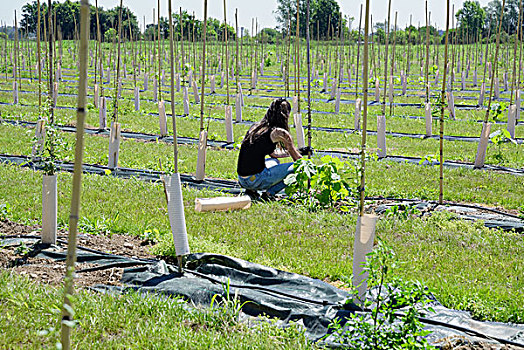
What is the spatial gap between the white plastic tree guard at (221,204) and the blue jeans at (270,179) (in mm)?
491

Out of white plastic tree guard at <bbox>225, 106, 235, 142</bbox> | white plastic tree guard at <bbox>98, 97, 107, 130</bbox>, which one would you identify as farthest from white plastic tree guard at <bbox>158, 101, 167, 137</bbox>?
white plastic tree guard at <bbox>98, 97, 107, 130</bbox>

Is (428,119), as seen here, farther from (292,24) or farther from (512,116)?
(292,24)

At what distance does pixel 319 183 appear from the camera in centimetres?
628

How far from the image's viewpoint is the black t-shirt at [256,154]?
22.5 ft

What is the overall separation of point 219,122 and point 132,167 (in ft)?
18.6

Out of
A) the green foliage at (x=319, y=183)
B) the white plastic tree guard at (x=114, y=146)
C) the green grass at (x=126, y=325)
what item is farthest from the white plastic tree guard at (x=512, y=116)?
the green grass at (x=126, y=325)

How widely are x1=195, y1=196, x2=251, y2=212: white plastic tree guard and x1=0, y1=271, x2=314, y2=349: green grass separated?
2491 mm

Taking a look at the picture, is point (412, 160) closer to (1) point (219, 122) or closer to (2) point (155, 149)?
(2) point (155, 149)

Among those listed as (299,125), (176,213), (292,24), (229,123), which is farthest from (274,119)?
(292,24)

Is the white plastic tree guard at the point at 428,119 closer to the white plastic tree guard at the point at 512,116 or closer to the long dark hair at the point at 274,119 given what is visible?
the white plastic tree guard at the point at 512,116

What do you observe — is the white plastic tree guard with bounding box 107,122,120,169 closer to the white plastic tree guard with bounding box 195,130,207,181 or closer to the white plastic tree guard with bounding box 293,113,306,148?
the white plastic tree guard with bounding box 195,130,207,181

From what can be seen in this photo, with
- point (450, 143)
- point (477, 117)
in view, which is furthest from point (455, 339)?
point (477, 117)

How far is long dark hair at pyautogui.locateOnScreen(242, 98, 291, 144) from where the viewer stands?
6.72 m

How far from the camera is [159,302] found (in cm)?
367
